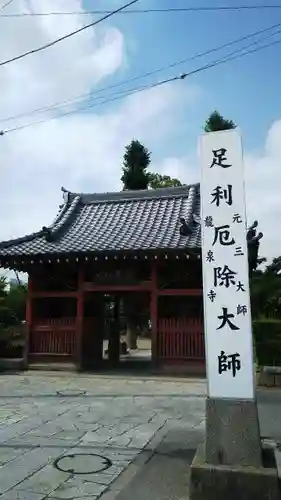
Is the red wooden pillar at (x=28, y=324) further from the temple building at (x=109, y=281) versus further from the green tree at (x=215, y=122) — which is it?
the green tree at (x=215, y=122)

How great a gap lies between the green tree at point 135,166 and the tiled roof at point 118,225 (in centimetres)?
1526

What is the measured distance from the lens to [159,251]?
12.9 metres

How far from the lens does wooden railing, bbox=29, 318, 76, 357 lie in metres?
13.8

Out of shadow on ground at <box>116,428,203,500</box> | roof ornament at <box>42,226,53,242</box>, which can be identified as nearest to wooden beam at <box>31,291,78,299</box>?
roof ornament at <box>42,226,53,242</box>

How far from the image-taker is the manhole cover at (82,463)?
4762 mm

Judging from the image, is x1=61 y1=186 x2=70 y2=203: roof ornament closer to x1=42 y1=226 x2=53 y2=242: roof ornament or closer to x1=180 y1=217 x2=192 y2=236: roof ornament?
x1=42 y1=226 x2=53 y2=242: roof ornament

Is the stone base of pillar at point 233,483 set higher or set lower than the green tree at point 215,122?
lower

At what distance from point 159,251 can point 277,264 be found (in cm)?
500

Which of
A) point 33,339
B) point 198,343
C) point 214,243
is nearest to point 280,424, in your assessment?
point 214,243

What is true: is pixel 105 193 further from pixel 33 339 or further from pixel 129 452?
pixel 129 452

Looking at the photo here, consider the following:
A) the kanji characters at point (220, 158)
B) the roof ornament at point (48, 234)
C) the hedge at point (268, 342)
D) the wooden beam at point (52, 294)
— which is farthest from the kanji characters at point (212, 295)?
the roof ornament at point (48, 234)

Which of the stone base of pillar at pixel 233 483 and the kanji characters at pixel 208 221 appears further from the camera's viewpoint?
the kanji characters at pixel 208 221

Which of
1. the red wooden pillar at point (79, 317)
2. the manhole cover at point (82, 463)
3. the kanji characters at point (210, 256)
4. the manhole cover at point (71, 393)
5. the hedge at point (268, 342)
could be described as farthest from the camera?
the red wooden pillar at point (79, 317)

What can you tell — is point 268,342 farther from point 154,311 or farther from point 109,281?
point 109,281
